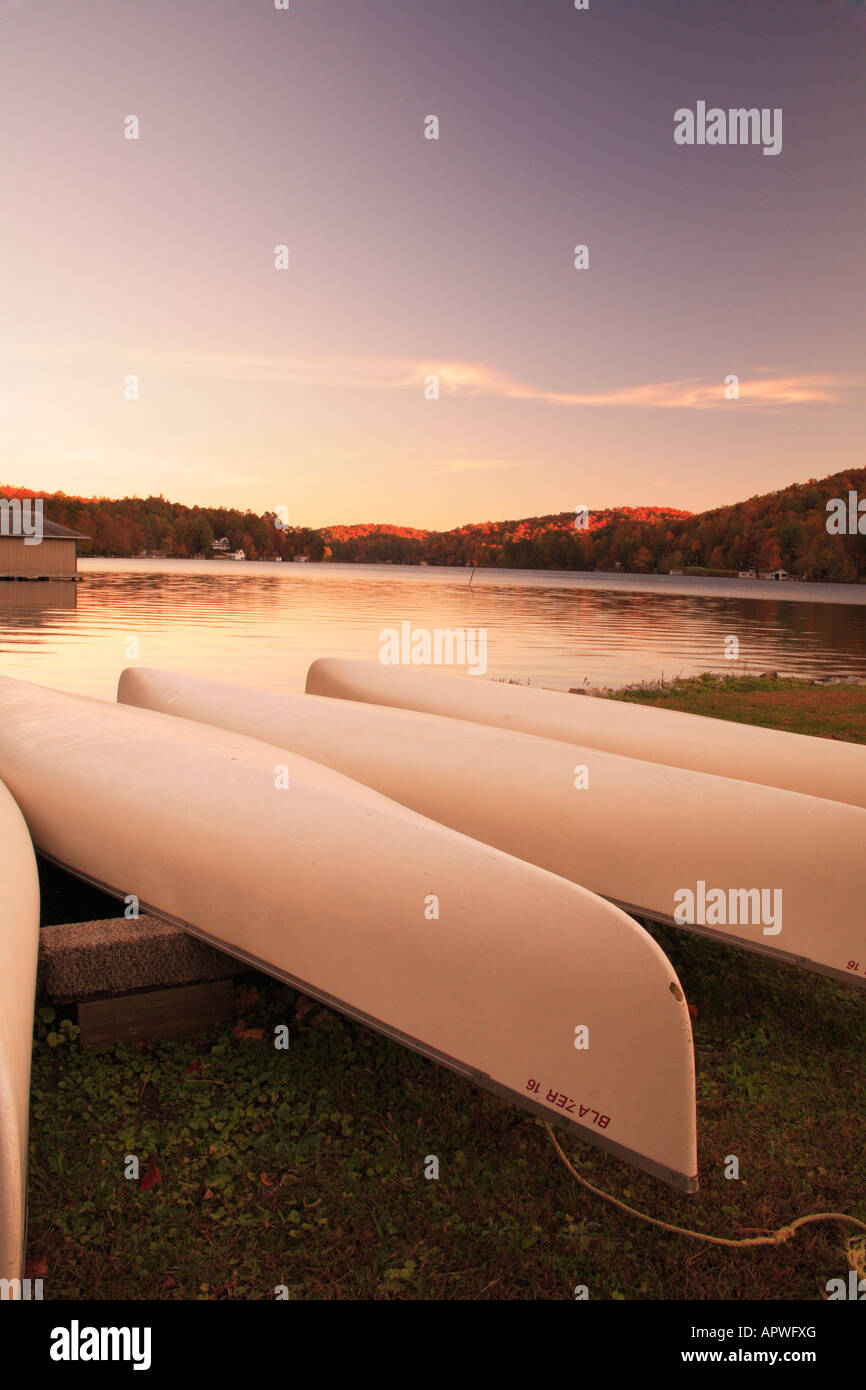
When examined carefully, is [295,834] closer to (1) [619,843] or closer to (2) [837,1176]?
(1) [619,843]

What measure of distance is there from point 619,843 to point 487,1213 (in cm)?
153

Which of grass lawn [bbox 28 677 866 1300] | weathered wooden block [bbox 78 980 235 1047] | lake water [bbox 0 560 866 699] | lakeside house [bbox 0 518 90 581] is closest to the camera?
grass lawn [bbox 28 677 866 1300]

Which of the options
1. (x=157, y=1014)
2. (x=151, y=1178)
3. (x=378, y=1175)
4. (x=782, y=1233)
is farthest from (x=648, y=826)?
(x=151, y=1178)

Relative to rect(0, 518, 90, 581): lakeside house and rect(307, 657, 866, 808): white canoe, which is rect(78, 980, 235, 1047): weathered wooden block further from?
rect(0, 518, 90, 581): lakeside house

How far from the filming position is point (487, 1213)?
2406mm

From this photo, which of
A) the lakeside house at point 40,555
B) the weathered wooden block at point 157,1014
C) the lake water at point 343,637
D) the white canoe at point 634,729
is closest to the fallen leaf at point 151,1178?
A: the weathered wooden block at point 157,1014

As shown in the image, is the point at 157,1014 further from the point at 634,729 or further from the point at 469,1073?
the point at 634,729

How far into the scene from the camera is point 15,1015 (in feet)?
7.52

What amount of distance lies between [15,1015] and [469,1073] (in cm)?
115

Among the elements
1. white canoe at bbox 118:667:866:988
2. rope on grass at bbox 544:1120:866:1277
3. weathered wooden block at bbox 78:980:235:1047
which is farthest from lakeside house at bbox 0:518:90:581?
rope on grass at bbox 544:1120:866:1277

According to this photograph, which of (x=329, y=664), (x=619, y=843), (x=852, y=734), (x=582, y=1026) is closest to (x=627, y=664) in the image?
(x=852, y=734)

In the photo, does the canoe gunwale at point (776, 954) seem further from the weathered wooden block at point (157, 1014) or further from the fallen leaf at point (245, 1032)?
the weathered wooden block at point (157, 1014)

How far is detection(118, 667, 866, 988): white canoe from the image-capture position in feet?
10.8

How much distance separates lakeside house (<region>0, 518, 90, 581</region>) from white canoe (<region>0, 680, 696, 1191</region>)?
34.2m
